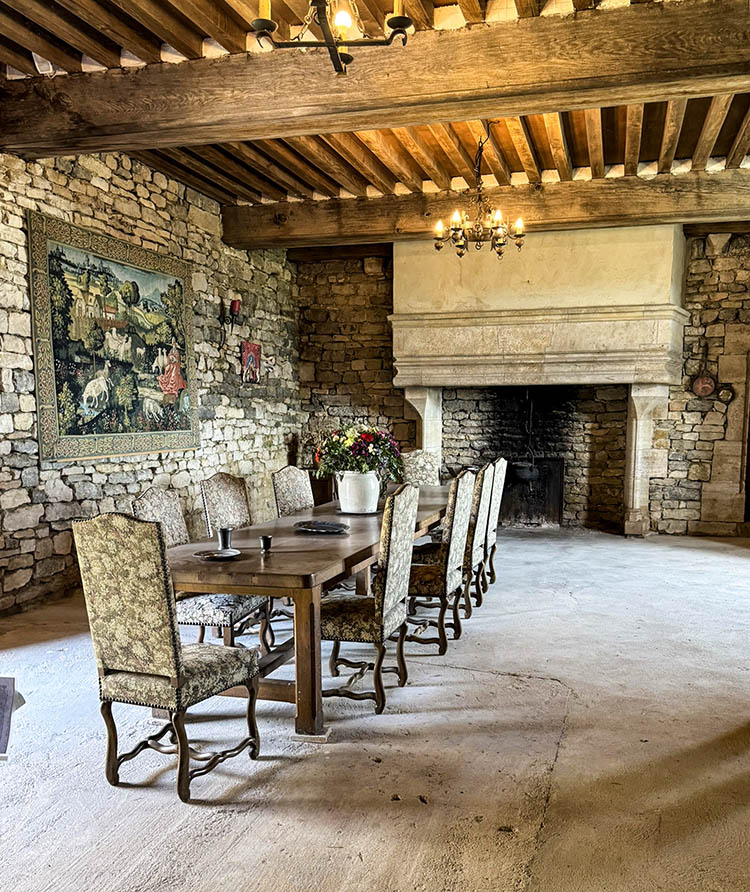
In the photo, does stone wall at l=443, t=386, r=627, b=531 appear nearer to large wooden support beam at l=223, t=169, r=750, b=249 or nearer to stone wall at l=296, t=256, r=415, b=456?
stone wall at l=296, t=256, r=415, b=456

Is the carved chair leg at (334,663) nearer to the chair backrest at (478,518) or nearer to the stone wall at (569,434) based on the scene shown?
the chair backrest at (478,518)

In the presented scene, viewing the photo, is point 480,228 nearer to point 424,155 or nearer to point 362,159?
point 424,155

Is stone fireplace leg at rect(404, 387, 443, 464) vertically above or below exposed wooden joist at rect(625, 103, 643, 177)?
below

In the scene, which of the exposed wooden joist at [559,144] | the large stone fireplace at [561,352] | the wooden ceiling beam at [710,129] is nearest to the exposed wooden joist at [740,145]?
the wooden ceiling beam at [710,129]

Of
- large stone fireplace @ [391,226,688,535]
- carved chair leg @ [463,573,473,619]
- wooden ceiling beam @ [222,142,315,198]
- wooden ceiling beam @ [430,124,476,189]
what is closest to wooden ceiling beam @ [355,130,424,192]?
wooden ceiling beam @ [430,124,476,189]

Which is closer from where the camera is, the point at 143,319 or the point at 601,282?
the point at 143,319

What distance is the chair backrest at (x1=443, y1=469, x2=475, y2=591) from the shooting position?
3.80m

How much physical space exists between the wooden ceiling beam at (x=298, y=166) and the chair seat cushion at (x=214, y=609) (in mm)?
3529

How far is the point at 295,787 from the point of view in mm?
2424

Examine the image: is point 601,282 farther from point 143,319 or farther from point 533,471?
point 143,319

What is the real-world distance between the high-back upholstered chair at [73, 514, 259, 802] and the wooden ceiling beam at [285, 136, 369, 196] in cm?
362

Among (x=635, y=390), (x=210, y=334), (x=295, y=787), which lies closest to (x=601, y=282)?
(x=635, y=390)

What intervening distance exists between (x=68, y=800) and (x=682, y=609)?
3902 millimetres

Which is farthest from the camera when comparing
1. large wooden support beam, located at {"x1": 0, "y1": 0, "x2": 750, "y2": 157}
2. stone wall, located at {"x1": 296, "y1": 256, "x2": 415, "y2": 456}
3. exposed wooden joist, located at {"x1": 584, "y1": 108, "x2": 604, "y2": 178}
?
stone wall, located at {"x1": 296, "y1": 256, "x2": 415, "y2": 456}
